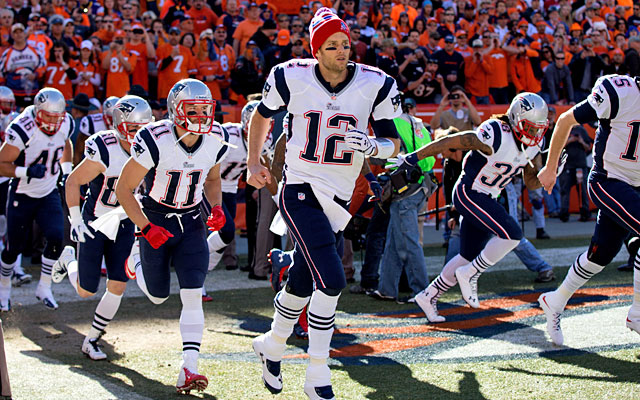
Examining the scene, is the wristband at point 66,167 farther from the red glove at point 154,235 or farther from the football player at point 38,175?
the red glove at point 154,235

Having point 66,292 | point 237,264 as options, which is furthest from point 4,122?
point 237,264

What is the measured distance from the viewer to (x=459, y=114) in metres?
11.8

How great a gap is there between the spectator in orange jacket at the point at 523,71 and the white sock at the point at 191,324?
1053 cm

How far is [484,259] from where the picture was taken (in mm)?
6570

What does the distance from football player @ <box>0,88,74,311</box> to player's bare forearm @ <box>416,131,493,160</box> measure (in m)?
3.35

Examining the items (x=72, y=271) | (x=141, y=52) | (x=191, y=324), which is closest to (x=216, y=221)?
(x=191, y=324)

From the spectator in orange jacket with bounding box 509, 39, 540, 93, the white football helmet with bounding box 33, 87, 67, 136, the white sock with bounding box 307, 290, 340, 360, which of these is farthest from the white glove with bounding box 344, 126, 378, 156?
the spectator in orange jacket with bounding box 509, 39, 540, 93

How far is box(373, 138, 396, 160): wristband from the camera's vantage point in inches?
177

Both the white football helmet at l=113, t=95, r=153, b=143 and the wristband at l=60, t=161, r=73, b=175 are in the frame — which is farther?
the wristband at l=60, t=161, r=73, b=175

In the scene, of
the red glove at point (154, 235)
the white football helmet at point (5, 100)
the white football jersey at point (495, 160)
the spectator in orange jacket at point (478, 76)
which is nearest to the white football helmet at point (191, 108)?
the red glove at point (154, 235)

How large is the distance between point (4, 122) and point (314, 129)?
20.0ft

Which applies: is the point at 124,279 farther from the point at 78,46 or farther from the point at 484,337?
the point at 78,46

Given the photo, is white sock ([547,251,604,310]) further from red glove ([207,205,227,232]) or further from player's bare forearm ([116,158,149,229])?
player's bare forearm ([116,158,149,229])

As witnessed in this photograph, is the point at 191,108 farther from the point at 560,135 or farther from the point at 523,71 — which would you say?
the point at 523,71
